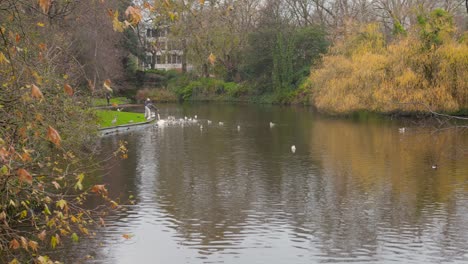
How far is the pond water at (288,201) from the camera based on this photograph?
13484 mm

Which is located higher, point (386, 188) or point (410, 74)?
point (410, 74)

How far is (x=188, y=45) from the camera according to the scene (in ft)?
243

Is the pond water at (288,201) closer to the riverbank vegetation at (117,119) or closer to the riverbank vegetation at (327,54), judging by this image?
the riverbank vegetation at (117,119)

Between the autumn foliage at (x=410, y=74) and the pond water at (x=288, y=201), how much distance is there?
666 cm

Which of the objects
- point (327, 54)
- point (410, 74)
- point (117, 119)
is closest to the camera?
point (410, 74)

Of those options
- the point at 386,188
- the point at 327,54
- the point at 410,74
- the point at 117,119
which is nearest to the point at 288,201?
the point at 386,188

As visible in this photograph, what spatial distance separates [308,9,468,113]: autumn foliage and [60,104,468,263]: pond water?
666cm

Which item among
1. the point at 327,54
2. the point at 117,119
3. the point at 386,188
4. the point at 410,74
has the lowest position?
the point at 386,188

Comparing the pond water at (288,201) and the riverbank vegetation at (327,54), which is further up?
the riverbank vegetation at (327,54)

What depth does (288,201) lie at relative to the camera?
1814 centimetres

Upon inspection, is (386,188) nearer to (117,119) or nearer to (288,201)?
(288,201)

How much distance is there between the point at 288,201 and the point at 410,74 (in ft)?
79.5

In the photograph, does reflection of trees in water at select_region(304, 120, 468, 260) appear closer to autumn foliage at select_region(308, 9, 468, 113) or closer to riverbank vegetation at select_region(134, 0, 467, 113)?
riverbank vegetation at select_region(134, 0, 467, 113)

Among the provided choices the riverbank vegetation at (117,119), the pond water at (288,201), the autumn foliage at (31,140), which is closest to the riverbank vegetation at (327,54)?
the riverbank vegetation at (117,119)
